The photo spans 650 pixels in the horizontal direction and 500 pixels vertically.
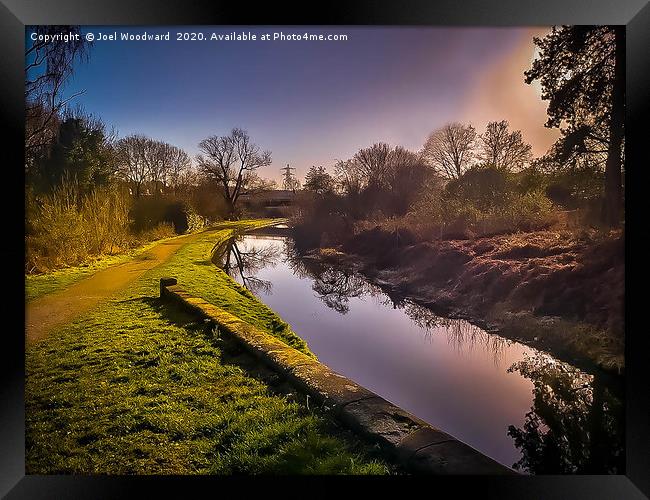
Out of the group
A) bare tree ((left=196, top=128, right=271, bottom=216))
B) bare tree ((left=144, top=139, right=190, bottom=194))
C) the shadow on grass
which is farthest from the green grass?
bare tree ((left=196, top=128, right=271, bottom=216))

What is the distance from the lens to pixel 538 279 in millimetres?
2826

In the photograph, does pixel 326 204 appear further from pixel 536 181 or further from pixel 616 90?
pixel 616 90

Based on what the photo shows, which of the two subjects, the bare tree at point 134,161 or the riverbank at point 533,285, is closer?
the riverbank at point 533,285

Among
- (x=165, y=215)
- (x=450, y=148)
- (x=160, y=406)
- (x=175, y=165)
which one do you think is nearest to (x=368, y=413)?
(x=160, y=406)

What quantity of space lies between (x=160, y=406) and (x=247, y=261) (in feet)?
4.06

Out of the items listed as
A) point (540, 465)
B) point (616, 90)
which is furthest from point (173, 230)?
point (616, 90)

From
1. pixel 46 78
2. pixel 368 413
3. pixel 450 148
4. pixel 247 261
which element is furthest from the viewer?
pixel 247 261

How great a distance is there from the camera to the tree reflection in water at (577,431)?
2711 millimetres

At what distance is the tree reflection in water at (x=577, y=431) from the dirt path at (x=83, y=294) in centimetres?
304

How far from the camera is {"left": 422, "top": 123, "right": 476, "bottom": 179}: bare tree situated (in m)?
2.89

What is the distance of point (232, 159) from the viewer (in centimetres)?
302

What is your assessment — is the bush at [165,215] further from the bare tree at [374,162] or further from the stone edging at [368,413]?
the bare tree at [374,162]

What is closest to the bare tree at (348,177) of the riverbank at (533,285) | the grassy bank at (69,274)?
the riverbank at (533,285)
